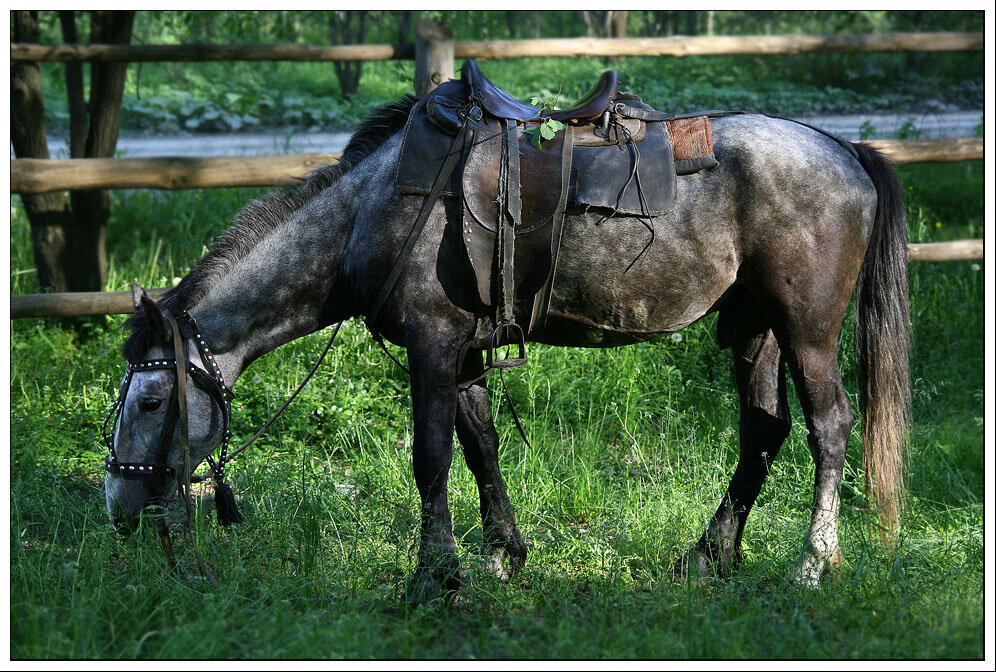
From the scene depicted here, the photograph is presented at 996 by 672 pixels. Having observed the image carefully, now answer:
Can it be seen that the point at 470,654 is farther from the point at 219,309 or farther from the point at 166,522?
the point at 219,309

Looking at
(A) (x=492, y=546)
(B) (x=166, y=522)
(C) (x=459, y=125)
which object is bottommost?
(A) (x=492, y=546)

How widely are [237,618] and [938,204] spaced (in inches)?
305

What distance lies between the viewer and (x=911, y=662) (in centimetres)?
269

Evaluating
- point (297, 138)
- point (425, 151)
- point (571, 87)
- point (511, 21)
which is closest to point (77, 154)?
point (425, 151)

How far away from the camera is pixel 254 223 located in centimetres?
321

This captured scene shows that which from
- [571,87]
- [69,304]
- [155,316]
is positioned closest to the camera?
[155,316]

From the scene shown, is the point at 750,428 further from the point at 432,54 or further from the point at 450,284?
the point at 432,54

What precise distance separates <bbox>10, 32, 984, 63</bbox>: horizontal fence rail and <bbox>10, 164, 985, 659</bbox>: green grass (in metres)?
1.38

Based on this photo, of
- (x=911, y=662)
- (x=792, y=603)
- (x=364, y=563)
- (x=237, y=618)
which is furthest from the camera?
(x=364, y=563)

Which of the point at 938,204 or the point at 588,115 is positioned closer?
the point at 588,115

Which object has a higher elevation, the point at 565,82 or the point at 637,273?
the point at 565,82

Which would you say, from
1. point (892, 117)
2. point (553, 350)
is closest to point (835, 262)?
point (553, 350)

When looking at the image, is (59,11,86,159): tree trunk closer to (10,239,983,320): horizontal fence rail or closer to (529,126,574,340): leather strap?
(10,239,983,320): horizontal fence rail

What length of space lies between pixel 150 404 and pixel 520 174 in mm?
1599
